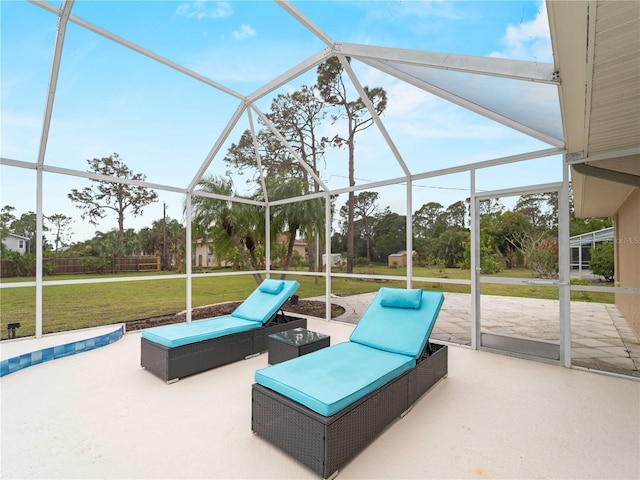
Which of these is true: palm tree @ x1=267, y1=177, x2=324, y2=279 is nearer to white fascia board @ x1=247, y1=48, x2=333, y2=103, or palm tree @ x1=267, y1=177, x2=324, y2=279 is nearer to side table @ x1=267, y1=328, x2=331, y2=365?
white fascia board @ x1=247, y1=48, x2=333, y2=103

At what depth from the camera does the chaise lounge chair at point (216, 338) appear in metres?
3.76

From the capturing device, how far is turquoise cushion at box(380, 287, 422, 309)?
13.1 ft

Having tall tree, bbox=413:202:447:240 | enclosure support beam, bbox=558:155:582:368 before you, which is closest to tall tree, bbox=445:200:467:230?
tall tree, bbox=413:202:447:240

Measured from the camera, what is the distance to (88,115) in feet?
15.9

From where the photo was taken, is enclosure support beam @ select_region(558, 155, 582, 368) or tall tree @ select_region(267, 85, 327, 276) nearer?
enclosure support beam @ select_region(558, 155, 582, 368)

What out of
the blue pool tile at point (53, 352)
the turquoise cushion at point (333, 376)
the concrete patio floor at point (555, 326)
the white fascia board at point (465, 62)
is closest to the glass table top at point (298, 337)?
the turquoise cushion at point (333, 376)

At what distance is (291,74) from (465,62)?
2552 millimetres

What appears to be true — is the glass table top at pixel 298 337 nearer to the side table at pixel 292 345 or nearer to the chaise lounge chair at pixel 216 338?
the side table at pixel 292 345

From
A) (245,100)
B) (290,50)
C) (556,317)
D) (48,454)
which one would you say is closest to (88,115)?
(245,100)

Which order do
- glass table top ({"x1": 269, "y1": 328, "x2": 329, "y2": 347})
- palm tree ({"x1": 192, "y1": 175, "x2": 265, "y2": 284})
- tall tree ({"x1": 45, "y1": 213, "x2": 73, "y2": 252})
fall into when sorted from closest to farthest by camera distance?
glass table top ({"x1": 269, "y1": 328, "x2": 329, "y2": 347}) < tall tree ({"x1": 45, "y1": 213, "x2": 73, "y2": 252}) < palm tree ({"x1": 192, "y1": 175, "x2": 265, "y2": 284})

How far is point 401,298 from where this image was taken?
13.5 ft

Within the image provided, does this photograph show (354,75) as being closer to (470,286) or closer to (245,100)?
(245,100)

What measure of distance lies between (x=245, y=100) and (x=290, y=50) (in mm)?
1467

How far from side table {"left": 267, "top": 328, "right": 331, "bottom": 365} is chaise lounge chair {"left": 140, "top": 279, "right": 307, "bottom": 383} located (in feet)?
1.82
